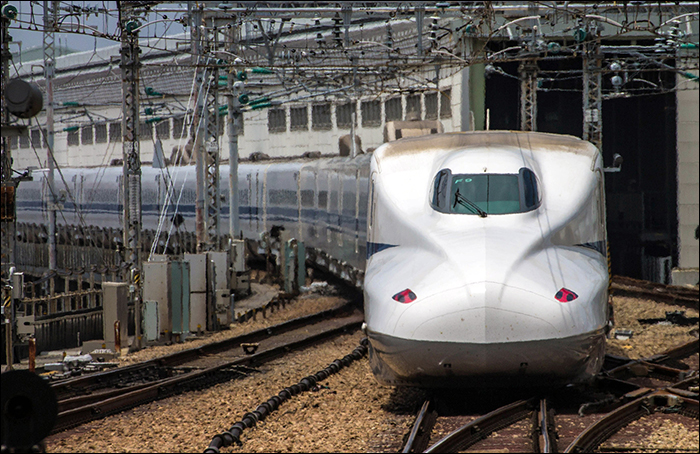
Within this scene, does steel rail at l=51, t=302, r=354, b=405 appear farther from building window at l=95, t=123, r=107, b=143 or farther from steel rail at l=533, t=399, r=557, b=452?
building window at l=95, t=123, r=107, b=143

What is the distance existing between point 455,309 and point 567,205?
6.86 ft

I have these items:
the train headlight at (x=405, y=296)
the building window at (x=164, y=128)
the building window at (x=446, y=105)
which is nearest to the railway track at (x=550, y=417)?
the train headlight at (x=405, y=296)

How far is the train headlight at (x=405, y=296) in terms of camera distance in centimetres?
894

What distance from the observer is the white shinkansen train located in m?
8.69

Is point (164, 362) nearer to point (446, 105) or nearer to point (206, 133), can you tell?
point (206, 133)

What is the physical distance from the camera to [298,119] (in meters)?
49.8

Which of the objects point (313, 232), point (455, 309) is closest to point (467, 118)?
point (313, 232)

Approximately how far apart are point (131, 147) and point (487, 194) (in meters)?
10.5

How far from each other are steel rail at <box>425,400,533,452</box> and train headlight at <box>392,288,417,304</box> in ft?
4.37

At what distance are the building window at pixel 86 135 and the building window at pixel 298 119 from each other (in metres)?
23.0

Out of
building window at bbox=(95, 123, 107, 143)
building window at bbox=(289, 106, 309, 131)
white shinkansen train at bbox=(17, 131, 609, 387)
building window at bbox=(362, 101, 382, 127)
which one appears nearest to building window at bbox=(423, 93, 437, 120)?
building window at bbox=(362, 101, 382, 127)

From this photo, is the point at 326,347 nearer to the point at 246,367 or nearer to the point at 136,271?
the point at 246,367

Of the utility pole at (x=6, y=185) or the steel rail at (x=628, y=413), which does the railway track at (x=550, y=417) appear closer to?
the steel rail at (x=628, y=413)

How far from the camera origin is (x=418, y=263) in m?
9.40
